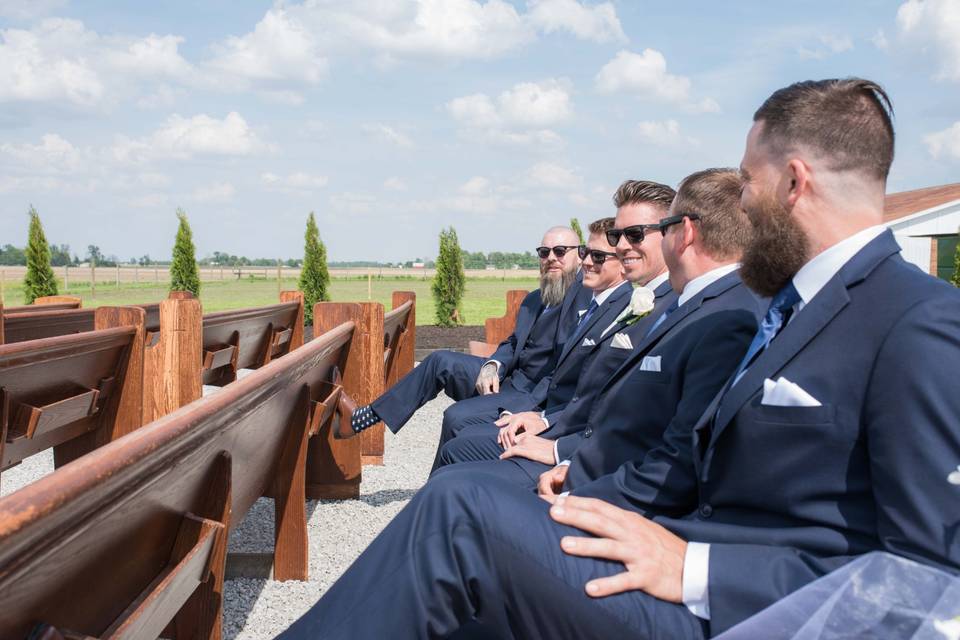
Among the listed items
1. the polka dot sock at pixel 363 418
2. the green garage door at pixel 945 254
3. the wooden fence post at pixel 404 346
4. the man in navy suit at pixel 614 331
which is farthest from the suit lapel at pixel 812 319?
the green garage door at pixel 945 254

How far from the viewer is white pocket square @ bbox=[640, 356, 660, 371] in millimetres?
3014

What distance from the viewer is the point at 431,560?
5.90 feet

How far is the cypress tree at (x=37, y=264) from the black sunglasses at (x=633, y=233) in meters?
16.8

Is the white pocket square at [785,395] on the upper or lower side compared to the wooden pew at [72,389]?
upper

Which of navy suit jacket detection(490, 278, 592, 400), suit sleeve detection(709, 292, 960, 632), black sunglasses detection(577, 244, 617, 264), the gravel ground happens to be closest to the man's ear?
suit sleeve detection(709, 292, 960, 632)

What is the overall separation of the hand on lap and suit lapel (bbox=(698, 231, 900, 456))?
39 cm

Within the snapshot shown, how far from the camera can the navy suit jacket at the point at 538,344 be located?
21.1 feet

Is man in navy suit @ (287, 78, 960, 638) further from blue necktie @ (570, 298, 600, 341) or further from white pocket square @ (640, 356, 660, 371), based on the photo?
blue necktie @ (570, 298, 600, 341)

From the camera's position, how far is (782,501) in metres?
1.99

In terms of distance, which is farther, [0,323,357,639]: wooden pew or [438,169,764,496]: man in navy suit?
[438,169,764,496]: man in navy suit

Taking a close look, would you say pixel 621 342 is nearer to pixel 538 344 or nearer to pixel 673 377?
pixel 673 377

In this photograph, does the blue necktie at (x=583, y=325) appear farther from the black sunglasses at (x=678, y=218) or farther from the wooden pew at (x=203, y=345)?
the wooden pew at (x=203, y=345)

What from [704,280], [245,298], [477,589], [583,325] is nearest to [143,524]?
[477,589]

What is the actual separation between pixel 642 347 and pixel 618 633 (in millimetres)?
1560
